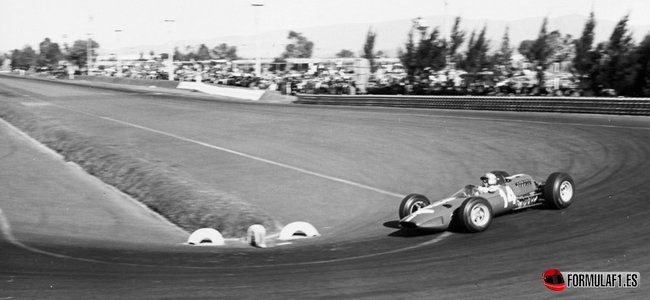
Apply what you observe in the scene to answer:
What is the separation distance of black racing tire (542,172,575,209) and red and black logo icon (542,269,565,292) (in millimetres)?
4364

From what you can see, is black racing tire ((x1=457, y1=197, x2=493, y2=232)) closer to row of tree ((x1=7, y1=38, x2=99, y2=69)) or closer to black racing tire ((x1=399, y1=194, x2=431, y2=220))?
black racing tire ((x1=399, y1=194, x2=431, y2=220))

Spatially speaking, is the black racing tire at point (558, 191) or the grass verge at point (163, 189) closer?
the black racing tire at point (558, 191)

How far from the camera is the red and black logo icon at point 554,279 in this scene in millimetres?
7398

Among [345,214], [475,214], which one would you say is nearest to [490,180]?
[475,214]

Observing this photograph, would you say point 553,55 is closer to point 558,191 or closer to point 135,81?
point 558,191

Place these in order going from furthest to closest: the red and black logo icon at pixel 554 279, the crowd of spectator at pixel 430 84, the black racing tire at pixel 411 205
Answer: the crowd of spectator at pixel 430 84
the black racing tire at pixel 411 205
the red and black logo icon at pixel 554 279

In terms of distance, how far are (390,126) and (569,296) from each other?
2067cm

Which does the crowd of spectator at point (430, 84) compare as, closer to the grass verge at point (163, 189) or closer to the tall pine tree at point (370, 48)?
the tall pine tree at point (370, 48)

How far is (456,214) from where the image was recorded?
11.1 m

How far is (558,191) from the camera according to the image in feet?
40.0

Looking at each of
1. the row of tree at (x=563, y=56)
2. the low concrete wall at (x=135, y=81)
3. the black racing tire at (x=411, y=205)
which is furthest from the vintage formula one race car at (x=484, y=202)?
the low concrete wall at (x=135, y=81)

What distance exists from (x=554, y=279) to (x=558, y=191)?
486cm

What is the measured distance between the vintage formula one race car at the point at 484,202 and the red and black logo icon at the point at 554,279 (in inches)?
111

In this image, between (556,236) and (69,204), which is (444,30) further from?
(556,236)
